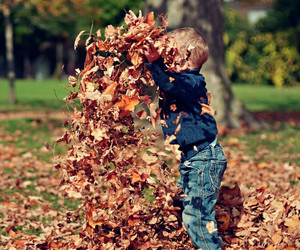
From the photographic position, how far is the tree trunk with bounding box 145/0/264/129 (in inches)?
389

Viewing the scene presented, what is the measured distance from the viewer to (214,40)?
10742 millimetres

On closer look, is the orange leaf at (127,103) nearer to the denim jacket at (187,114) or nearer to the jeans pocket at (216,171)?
the denim jacket at (187,114)

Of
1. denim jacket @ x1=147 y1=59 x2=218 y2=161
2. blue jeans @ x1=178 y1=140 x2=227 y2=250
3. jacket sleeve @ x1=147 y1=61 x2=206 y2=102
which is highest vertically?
jacket sleeve @ x1=147 y1=61 x2=206 y2=102

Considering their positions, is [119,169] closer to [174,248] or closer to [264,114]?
[174,248]

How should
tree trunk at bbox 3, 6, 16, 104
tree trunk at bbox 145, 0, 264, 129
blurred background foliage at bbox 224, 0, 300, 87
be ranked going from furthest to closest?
blurred background foliage at bbox 224, 0, 300, 87, tree trunk at bbox 3, 6, 16, 104, tree trunk at bbox 145, 0, 264, 129

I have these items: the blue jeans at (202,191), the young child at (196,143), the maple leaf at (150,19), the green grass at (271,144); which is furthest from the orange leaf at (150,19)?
the green grass at (271,144)

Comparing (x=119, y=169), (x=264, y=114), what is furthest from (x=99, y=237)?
(x=264, y=114)

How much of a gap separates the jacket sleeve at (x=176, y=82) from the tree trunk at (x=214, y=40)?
639cm

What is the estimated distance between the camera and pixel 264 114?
15.1m

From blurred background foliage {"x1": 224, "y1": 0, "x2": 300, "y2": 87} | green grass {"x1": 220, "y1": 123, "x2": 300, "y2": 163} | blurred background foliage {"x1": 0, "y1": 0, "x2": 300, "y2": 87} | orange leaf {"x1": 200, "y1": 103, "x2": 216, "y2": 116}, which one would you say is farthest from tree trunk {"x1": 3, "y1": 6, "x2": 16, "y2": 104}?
blurred background foliage {"x1": 224, "y1": 0, "x2": 300, "y2": 87}

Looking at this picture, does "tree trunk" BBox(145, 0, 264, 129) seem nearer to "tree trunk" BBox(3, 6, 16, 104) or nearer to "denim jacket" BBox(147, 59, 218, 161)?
"denim jacket" BBox(147, 59, 218, 161)

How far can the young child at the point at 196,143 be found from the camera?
353cm

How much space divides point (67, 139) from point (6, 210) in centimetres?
210

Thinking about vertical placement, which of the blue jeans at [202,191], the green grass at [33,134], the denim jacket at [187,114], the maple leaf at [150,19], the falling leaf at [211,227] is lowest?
the green grass at [33,134]
